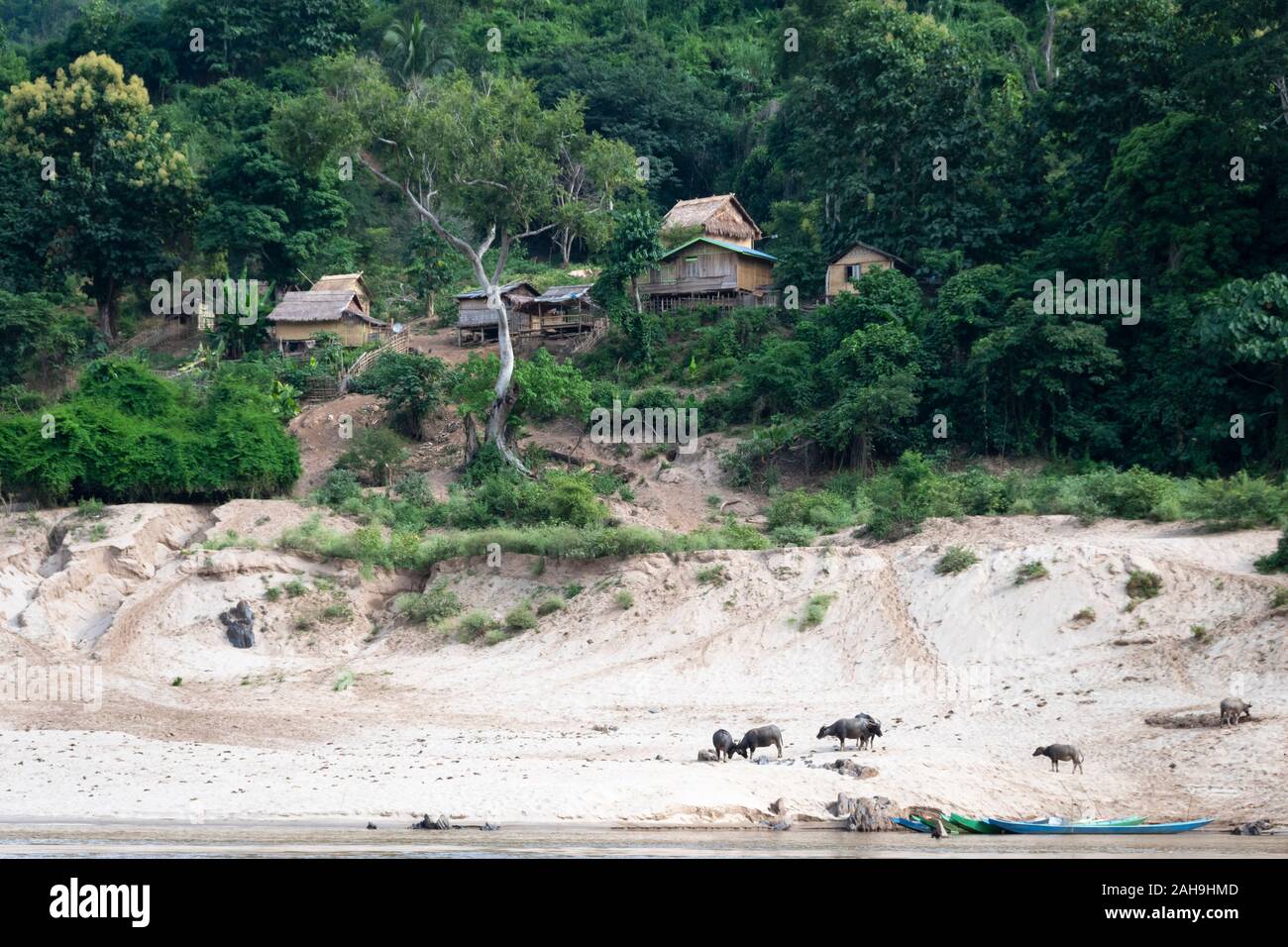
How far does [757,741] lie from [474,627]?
10.3 m

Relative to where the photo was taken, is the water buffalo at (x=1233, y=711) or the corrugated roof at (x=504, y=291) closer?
the water buffalo at (x=1233, y=711)

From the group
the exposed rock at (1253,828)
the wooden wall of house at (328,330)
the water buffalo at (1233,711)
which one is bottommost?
the exposed rock at (1253,828)

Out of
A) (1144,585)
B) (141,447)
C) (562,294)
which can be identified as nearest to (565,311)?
(562,294)

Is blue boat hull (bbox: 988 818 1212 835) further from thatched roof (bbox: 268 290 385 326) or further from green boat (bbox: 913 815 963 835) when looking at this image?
thatched roof (bbox: 268 290 385 326)

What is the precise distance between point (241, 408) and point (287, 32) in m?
35.3

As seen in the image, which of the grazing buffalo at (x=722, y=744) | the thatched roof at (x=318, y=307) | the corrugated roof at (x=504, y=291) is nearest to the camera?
the grazing buffalo at (x=722, y=744)

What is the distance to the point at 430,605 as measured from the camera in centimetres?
3020

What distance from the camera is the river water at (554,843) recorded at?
1586 centimetres

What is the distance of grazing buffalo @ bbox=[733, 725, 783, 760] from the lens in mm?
20141

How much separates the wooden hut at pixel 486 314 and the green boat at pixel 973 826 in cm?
3272

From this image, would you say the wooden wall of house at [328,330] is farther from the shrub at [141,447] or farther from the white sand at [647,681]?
the white sand at [647,681]

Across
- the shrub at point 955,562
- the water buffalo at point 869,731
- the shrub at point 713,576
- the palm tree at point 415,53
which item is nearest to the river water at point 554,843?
the water buffalo at point 869,731
